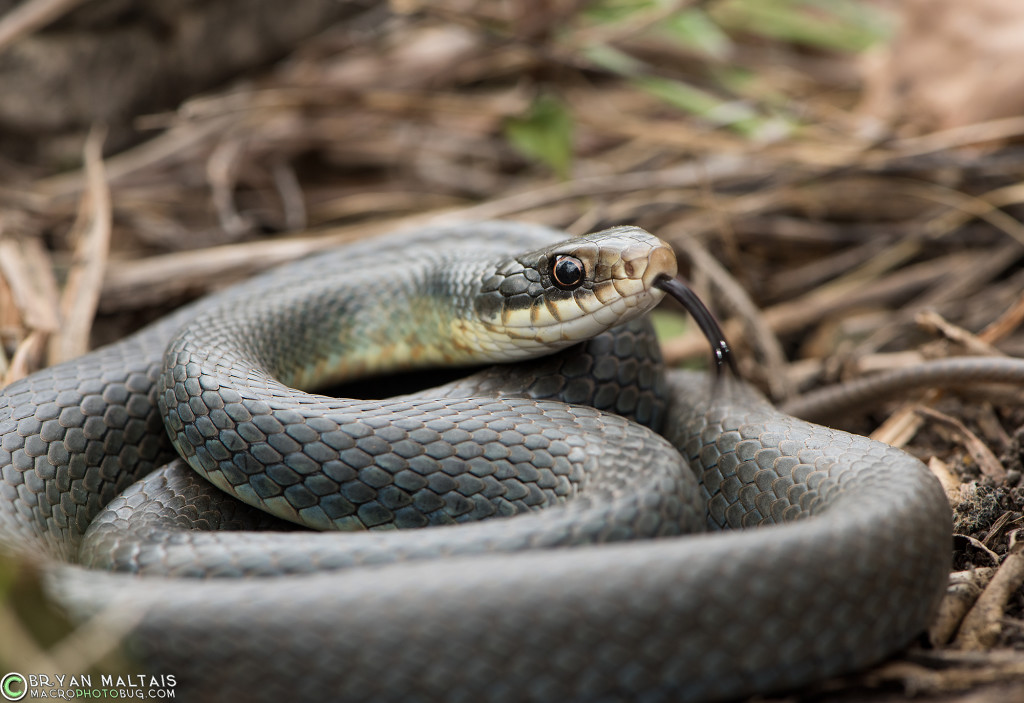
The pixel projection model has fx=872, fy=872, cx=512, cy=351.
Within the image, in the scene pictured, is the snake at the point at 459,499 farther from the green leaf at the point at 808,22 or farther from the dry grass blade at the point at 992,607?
the green leaf at the point at 808,22

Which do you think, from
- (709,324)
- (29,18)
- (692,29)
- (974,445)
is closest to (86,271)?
(29,18)

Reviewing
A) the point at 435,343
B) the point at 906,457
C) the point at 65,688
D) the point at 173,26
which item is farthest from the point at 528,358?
the point at 173,26

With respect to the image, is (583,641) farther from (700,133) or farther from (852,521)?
(700,133)

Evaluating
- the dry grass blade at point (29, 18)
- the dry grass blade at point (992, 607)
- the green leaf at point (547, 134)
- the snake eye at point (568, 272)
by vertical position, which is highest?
the dry grass blade at point (29, 18)

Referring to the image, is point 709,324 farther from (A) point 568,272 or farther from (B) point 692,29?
(B) point 692,29

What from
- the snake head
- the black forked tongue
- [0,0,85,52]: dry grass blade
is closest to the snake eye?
the snake head

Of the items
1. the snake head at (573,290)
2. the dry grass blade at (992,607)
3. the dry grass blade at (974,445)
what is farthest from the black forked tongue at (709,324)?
the dry grass blade at (992,607)
